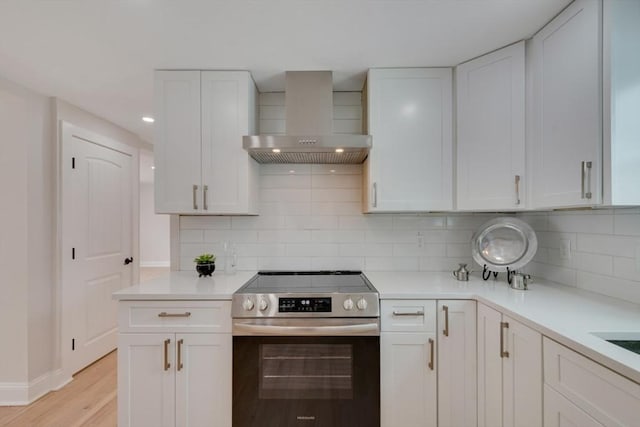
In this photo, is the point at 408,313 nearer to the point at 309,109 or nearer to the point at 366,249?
the point at 366,249

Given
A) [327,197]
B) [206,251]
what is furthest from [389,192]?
[206,251]

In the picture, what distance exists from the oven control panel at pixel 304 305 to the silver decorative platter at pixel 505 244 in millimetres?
1135

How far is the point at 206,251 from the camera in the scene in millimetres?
2350

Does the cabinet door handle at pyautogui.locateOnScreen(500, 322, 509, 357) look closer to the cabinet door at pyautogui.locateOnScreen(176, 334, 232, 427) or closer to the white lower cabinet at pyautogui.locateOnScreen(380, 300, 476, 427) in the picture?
the white lower cabinet at pyautogui.locateOnScreen(380, 300, 476, 427)

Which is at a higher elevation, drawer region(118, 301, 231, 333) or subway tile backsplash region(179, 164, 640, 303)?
subway tile backsplash region(179, 164, 640, 303)

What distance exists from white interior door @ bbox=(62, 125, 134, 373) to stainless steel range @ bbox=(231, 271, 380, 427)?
1920 millimetres

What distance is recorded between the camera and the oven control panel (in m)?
1.65

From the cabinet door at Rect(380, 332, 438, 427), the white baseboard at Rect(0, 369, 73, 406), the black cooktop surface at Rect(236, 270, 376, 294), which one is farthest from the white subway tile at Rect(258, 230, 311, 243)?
the white baseboard at Rect(0, 369, 73, 406)

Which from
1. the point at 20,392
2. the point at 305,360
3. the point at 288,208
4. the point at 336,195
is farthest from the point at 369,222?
the point at 20,392

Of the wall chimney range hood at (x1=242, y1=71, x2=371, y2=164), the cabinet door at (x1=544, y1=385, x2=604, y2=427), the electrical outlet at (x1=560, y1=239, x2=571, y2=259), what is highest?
the wall chimney range hood at (x1=242, y1=71, x2=371, y2=164)

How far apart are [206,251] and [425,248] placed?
1715 millimetres

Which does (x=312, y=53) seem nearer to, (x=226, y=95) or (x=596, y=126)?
(x=226, y=95)

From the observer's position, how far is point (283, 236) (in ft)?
7.74

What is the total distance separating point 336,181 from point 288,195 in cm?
39
